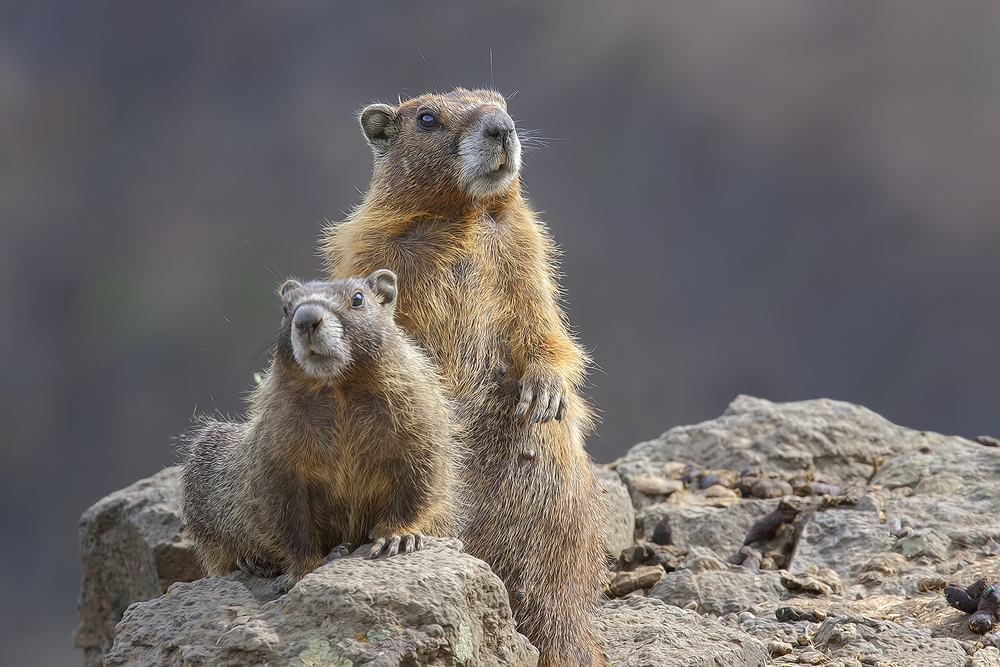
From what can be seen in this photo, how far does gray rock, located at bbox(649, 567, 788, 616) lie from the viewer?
15.0 feet

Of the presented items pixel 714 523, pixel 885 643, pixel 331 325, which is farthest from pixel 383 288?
pixel 714 523

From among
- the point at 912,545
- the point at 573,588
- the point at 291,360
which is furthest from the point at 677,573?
the point at 291,360

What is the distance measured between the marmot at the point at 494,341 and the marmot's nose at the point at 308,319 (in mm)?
911

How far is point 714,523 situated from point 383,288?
2.53 meters

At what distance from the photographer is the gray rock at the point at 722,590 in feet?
15.0

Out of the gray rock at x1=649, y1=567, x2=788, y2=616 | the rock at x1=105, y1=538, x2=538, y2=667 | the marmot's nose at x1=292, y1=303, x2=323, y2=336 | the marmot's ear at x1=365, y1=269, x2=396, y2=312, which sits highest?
the marmot's ear at x1=365, y1=269, x2=396, y2=312

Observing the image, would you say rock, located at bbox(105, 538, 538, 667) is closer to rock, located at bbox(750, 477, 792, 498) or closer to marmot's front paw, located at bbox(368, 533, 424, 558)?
marmot's front paw, located at bbox(368, 533, 424, 558)

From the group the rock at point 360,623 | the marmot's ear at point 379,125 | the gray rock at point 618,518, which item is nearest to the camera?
the rock at point 360,623

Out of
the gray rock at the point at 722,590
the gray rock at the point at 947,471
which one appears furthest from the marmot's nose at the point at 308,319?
the gray rock at the point at 947,471

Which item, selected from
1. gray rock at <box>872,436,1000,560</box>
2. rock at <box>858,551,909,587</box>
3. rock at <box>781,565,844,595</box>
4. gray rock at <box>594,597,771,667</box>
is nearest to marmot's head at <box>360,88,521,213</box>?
gray rock at <box>594,597,771,667</box>

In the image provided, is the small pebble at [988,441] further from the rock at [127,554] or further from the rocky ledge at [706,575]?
the rock at [127,554]

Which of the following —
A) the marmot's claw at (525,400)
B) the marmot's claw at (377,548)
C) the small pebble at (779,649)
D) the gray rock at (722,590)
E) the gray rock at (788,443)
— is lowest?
the marmot's claw at (377,548)

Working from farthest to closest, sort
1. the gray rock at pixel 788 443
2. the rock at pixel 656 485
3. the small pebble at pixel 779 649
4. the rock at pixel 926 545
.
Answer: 1. the gray rock at pixel 788 443
2. the rock at pixel 656 485
3. the rock at pixel 926 545
4. the small pebble at pixel 779 649

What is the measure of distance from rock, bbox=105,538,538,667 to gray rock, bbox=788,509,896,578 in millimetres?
2045
